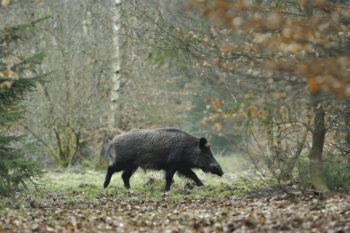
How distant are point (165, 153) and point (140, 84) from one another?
12.1m

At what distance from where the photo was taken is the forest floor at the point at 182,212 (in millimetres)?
6617

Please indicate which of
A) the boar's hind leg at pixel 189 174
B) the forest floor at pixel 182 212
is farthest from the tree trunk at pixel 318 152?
the boar's hind leg at pixel 189 174

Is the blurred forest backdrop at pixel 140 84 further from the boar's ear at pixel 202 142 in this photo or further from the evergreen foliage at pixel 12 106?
the boar's ear at pixel 202 142

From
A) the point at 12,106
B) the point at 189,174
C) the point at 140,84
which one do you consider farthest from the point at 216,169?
the point at 140,84

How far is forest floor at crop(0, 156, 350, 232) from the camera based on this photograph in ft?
21.7

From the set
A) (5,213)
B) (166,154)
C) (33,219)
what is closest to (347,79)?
(33,219)

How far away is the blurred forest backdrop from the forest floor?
2.57ft

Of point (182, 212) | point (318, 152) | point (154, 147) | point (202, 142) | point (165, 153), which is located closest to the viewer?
point (182, 212)

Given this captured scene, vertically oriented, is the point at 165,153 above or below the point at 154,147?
below

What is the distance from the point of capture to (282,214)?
7.16 m

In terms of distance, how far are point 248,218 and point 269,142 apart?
4153 mm

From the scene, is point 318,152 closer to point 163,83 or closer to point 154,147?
point 154,147

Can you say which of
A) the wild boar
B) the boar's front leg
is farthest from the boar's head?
the boar's front leg

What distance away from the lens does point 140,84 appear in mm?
24234
